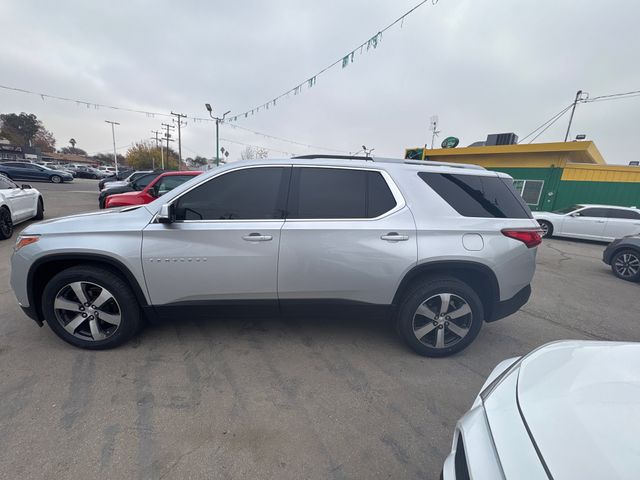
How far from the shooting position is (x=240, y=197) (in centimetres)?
261

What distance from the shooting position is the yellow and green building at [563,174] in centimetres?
1312

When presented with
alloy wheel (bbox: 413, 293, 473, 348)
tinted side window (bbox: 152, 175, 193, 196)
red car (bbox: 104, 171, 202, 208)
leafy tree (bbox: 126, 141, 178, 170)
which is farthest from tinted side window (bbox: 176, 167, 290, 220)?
leafy tree (bbox: 126, 141, 178, 170)

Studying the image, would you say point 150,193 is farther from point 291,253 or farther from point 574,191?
point 574,191

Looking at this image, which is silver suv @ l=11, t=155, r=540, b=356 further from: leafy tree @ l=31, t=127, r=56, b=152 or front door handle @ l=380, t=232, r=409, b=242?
leafy tree @ l=31, t=127, r=56, b=152

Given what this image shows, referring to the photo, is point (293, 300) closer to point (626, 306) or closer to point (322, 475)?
point (322, 475)

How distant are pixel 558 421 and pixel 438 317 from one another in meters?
1.71

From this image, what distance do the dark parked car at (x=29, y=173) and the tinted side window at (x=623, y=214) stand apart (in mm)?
36848

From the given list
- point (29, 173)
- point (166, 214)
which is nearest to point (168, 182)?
point (166, 214)

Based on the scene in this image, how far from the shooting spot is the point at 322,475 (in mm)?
1680

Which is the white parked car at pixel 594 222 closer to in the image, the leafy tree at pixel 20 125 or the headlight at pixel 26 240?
the headlight at pixel 26 240

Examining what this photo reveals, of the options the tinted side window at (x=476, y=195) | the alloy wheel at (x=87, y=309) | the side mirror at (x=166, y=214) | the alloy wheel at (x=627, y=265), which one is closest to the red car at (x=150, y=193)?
the alloy wheel at (x=87, y=309)

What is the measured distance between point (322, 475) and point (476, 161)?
18.5 meters

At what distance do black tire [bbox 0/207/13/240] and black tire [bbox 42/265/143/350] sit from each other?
571cm

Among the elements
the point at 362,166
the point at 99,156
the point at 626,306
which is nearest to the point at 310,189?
the point at 362,166
